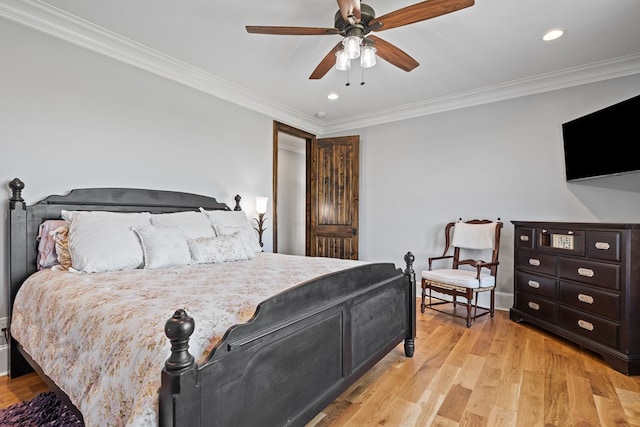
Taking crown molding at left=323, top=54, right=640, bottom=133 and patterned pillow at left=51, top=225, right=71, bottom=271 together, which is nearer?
patterned pillow at left=51, top=225, right=71, bottom=271

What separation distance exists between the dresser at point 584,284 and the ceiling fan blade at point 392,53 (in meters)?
1.97

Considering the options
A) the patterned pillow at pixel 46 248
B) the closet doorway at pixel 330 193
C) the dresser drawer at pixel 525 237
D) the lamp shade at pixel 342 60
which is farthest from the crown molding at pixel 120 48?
the dresser drawer at pixel 525 237

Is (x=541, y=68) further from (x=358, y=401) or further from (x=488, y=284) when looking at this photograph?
(x=358, y=401)

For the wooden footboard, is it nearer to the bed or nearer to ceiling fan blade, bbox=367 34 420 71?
the bed

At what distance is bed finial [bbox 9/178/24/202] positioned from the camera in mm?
2174

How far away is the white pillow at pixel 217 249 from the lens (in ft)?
8.20

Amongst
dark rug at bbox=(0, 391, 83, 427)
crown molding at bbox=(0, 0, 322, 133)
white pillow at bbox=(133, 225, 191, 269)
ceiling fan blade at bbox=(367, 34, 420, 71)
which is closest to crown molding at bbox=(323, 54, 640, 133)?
crown molding at bbox=(0, 0, 322, 133)

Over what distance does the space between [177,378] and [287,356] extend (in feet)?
1.76

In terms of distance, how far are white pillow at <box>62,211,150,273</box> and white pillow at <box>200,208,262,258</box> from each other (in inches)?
31.1

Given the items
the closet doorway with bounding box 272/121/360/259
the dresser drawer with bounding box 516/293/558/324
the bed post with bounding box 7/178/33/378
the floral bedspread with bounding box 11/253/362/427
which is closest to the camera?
the floral bedspread with bounding box 11/253/362/427

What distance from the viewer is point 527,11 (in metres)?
2.31

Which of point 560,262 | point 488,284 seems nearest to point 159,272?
point 488,284

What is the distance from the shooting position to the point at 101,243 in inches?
83.4

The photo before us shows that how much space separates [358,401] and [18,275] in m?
2.47
